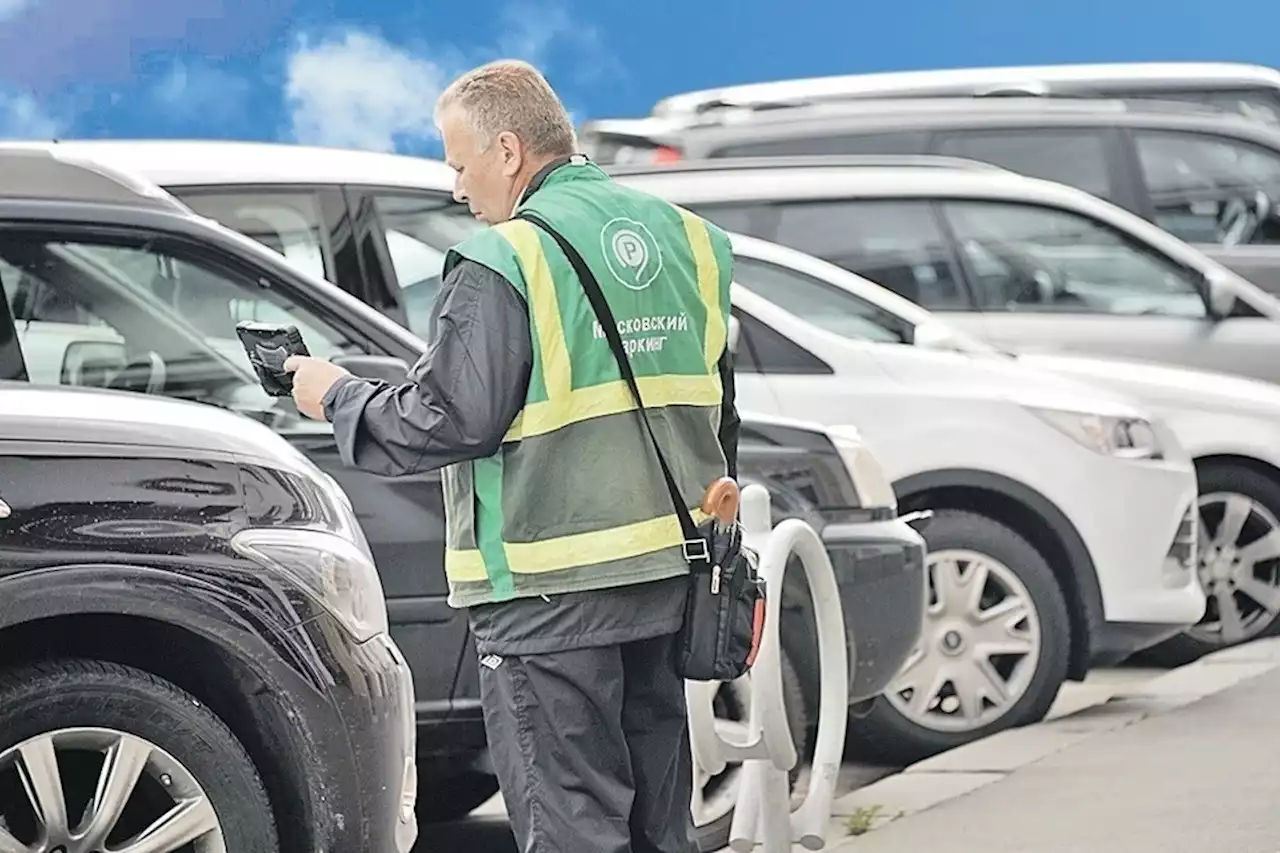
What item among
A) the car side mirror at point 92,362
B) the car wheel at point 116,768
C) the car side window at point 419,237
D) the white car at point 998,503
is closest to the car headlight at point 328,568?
the car wheel at point 116,768

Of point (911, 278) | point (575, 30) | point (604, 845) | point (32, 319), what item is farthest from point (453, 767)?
point (575, 30)

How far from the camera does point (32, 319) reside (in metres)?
5.21

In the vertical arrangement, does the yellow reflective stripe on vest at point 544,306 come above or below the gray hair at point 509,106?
below

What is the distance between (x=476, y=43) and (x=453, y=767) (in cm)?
1062

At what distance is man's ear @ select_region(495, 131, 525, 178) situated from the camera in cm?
370

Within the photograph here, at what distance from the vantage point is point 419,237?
6430 millimetres

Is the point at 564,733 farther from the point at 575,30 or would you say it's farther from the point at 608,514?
the point at 575,30

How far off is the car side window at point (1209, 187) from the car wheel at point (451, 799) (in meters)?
6.22

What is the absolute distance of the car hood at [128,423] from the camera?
3943 millimetres

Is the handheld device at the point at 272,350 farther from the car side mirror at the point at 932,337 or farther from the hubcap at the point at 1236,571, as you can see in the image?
the hubcap at the point at 1236,571

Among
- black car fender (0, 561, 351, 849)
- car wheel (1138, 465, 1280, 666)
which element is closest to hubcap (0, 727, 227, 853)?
black car fender (0, 561, 351, 849)

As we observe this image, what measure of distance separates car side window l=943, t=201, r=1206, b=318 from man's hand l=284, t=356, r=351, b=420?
567cm

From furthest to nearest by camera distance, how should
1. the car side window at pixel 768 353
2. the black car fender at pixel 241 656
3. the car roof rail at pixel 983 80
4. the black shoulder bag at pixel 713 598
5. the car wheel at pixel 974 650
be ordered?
the car roof rail at pixel 983 80 → the car side window at pixel 768 353 → the car wheel at pixel 974 650 → the black car fender at pixel 241 656 → the black shoulder bag at pixel 713 598

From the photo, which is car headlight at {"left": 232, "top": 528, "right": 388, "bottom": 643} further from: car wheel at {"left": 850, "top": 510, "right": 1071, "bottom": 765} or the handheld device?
car wheel at {"left": 850, "top": 510, "right": 1071, "bottom": 765}
